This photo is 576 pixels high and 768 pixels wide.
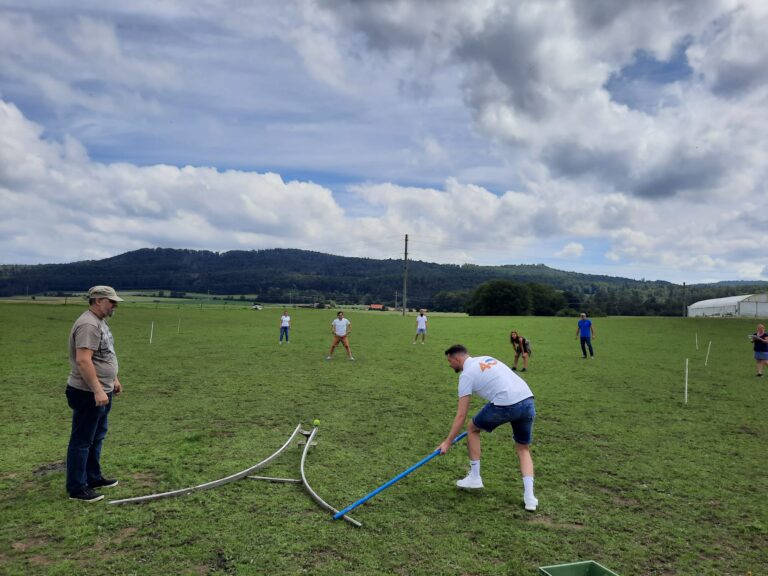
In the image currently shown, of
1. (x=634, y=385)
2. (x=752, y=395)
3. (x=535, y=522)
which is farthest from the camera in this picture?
(x=634, y=385)

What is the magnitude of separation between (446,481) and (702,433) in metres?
6.57

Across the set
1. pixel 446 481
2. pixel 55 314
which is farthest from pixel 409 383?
pixel 55 314

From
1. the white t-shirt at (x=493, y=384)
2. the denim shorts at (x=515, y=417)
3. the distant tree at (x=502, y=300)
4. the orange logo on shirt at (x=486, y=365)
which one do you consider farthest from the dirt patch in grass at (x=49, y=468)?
the distant tree at (x=502, y=300)

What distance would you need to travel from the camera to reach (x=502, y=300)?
96312 millimetres

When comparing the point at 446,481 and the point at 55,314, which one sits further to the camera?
the point at 55,314

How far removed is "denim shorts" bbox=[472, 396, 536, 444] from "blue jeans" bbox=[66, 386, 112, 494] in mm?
4853

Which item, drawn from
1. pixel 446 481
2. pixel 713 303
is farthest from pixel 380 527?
pixel 713 303

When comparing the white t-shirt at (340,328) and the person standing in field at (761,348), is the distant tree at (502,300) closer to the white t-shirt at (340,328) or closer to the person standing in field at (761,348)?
the person standing in field at (761,348)

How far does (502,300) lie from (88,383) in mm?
94194

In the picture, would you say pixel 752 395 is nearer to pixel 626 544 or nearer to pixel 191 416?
pixel 626 544

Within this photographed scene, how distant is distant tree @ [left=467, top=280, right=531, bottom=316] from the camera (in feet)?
312

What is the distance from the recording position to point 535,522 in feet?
20.0

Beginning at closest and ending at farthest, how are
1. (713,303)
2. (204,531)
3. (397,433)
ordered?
1. (204,531)
2. (397,433)
3. (713,303)

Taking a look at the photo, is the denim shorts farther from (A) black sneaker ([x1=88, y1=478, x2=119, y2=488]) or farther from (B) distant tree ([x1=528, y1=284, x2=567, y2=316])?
(B) distant tree ([x1=528, y1=284, x2=567, y2=316])
